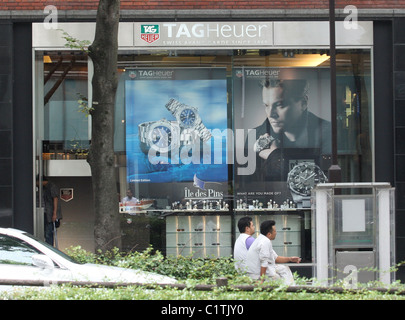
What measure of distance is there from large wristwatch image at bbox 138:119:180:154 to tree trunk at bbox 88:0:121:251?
4009mm

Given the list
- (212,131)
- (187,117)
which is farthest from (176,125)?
(212,131)

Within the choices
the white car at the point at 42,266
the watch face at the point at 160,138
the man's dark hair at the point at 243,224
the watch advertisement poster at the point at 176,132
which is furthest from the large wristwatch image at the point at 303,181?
the white car at the point at 42,266

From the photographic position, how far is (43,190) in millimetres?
13945

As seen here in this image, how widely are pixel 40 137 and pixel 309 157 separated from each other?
5.83 meters

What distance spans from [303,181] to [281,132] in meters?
1.17

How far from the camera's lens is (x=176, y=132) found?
14.0m

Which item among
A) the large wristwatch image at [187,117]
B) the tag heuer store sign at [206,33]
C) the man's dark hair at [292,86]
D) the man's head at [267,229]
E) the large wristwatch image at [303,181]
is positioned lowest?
the man's head at [267,229]

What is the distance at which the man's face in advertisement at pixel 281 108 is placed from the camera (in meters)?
14.1

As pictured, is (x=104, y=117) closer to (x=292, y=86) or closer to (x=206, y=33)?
(x=206, y=33)

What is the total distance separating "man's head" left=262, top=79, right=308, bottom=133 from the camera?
1409 cm

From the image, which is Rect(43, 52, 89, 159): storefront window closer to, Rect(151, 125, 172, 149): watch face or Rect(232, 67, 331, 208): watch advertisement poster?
Rect(151, 125, 172, 149): watch face

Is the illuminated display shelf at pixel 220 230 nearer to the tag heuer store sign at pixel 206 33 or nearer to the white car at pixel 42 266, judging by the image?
the tag heuer store sign at pixel 206 33
